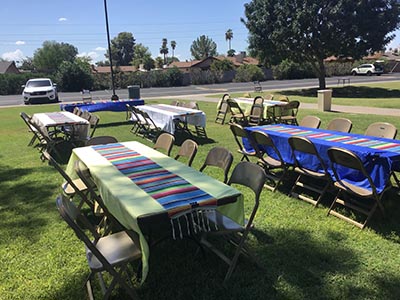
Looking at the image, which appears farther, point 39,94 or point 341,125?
point 39,94

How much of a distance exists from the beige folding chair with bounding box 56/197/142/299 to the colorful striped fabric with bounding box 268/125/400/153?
3.05 meters

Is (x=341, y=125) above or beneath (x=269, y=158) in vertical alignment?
above

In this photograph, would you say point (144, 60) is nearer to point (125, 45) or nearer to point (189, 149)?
point (125, 45)

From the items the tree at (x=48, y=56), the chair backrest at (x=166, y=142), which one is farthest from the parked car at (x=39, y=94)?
the tree at (x=48, y=56)

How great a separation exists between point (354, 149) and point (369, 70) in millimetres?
44178

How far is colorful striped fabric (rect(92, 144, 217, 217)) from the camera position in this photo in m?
2.53

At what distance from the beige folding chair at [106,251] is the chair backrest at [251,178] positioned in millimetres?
1022

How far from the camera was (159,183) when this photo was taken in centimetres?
300

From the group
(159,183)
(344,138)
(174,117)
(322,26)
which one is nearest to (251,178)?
(159,183)

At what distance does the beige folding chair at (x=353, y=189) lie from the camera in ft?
11.8

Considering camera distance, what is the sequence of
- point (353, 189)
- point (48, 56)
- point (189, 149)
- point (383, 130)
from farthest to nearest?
1. point (48, 56)
2. point (383, 130)
3. point (189, 149)
4. point (353, 189)

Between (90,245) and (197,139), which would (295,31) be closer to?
(197,139)

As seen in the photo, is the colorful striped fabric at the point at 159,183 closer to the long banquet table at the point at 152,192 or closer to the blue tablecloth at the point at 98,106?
the long banquet table at the point at 152,192

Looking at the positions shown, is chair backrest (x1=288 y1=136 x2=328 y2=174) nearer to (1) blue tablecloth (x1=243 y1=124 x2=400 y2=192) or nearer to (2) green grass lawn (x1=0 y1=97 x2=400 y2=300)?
(1) blue tablecloth (x1=243 y1=124 x2=400 y2=192)
